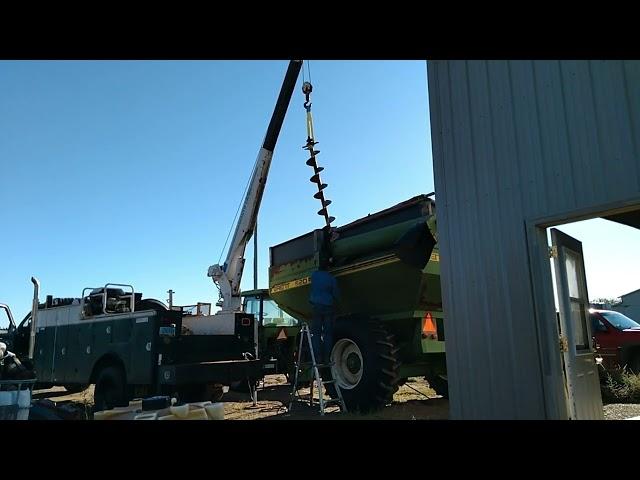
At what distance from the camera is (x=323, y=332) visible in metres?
8.26

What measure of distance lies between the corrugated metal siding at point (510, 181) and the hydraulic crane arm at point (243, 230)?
6.71 meters

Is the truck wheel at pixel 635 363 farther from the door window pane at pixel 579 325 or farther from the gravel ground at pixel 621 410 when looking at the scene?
the door window pane at pixel 579 325

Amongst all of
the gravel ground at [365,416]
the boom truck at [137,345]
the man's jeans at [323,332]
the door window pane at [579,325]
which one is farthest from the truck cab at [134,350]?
the door window pane at [579,325]

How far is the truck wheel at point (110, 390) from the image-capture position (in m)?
8.66

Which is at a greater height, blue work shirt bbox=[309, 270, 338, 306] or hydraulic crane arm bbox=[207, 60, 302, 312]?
hydraulic crane arm bbox=[207, 60, 302, 312]

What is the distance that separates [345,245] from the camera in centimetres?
855

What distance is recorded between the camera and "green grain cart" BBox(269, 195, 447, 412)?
7.38 meters

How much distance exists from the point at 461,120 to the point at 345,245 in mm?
3533

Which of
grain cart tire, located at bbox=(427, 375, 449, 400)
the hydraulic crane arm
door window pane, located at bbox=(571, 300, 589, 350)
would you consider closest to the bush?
grain cart tire, located at bbox=(427, 375, 449, 400)

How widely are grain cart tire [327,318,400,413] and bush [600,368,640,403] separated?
168 inches

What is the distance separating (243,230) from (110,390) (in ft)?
15.4

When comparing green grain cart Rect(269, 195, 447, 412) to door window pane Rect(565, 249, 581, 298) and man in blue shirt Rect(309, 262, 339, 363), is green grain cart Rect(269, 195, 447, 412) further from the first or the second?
door window pane Rect(565, 249, 581, 298)
